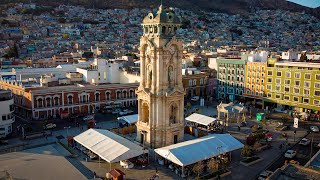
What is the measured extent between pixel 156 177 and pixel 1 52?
405 feet

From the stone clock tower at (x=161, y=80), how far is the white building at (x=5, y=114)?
22918 mm

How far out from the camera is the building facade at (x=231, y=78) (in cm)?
7369

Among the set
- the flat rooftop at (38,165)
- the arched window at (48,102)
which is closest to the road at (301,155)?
the flat rooftop at (38,165)

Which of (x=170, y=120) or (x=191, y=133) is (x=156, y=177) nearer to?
(x=170, y=120)

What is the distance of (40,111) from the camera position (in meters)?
60.3

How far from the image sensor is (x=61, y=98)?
62000 mm

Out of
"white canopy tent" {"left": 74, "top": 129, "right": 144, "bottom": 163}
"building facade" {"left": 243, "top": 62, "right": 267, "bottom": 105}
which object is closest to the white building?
"white canopy tent" {"left": 74, "top": 129, "right": 144, "bottom": 163}

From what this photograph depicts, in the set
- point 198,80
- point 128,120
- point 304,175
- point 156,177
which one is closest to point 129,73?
point 198,80

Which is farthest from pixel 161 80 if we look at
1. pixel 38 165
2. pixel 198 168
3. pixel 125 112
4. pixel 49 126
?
pixel 125 112

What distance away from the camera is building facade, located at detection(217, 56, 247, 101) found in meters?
73.7

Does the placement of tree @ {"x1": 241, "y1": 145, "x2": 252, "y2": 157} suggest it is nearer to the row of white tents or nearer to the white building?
the row of white tents

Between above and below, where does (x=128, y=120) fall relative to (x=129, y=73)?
below

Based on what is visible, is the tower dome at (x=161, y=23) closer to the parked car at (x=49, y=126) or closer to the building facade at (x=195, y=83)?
the parked car at (x=49, y=126)

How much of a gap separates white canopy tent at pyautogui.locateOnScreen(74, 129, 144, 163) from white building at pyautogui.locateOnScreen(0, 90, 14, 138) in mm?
15681
